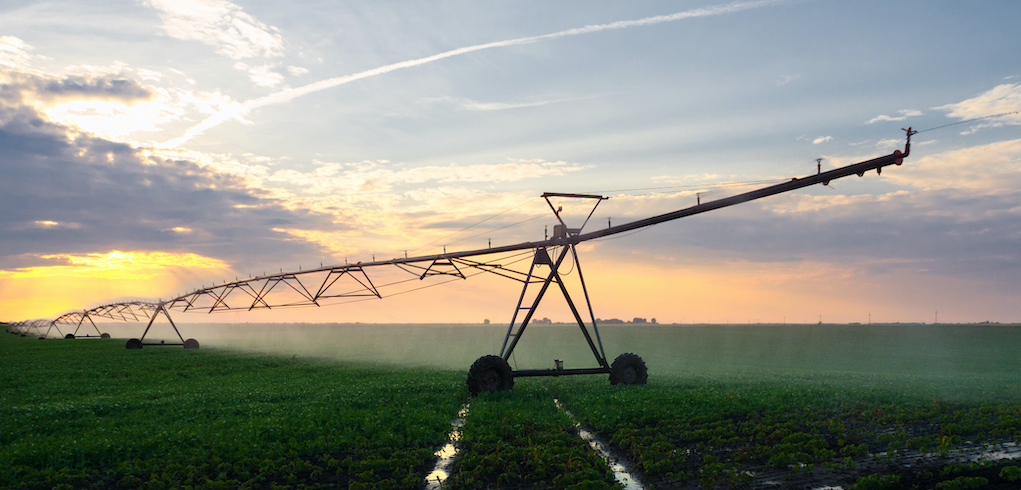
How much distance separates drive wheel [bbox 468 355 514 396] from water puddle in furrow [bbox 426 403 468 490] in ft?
11.5

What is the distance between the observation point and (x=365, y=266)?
33.4 meters

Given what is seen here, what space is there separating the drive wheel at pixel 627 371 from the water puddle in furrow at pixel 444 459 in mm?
10133

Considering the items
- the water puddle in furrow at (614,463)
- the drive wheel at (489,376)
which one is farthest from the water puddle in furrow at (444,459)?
the water puddle in furrow at (614,463)

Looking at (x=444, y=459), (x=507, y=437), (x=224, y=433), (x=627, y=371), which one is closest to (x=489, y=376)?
(x=507, y=437)

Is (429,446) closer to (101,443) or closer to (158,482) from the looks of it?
(158,482)

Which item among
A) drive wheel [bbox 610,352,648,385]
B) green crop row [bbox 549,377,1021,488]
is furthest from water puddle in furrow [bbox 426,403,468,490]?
drive wheel [bbox 610,352,648,385]

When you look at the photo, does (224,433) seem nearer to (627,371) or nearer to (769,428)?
(769,428)

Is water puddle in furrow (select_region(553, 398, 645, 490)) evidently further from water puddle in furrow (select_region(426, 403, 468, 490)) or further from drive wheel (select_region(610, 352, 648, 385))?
drive wheel (select_region(610, 352, 648, 385))

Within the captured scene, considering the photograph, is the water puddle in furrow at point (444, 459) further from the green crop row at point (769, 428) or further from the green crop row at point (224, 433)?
the green crop row at point (769, 428)

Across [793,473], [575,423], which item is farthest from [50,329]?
[793,473]

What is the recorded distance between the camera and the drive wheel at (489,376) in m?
24.8

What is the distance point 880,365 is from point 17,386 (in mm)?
89351

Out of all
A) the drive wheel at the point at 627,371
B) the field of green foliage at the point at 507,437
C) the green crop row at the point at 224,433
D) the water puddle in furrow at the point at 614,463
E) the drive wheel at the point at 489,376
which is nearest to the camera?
the water puddle in furrow at the point at 614,463

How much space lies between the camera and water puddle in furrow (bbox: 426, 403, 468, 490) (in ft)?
44.3
